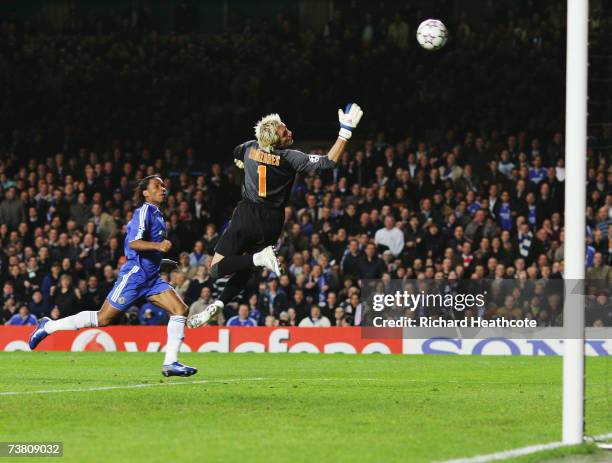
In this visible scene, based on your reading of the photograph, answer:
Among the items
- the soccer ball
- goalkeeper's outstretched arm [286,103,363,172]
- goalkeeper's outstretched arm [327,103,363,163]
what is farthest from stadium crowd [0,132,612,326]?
goalkeeper's outstretched arm [327,103,363,163]

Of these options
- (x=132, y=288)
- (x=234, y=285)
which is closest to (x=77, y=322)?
(x=132, y=288)

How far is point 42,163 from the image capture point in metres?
27.9

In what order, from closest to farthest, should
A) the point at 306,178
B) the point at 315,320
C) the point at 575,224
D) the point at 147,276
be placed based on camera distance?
the point at 575,224
the point at 147,276
the point at 315,320
the point at 306,178

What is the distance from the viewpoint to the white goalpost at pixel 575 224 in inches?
323

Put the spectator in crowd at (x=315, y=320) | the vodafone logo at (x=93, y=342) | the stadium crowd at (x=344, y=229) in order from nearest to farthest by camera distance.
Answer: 1. the stadium crowd at (x=344, y=229)
2. the spectator in crowd at (x=315, y=320)
3. the vodafone logo at (x=93, y=342)

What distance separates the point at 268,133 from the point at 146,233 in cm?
197

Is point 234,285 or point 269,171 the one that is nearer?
point 269,171

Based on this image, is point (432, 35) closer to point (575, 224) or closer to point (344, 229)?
point (344, 229)

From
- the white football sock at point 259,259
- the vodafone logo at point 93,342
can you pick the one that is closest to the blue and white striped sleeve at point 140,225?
the white football sock at point 259,259

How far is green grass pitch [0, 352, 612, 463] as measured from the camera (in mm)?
7969

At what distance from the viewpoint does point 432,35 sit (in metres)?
16.4

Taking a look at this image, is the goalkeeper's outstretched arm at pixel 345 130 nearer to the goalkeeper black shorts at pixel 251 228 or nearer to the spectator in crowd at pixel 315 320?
the goalkeeper black shorts at pixel 251 228

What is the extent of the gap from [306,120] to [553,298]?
978 centimetres

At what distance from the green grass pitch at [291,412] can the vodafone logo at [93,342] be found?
573 centimetres
